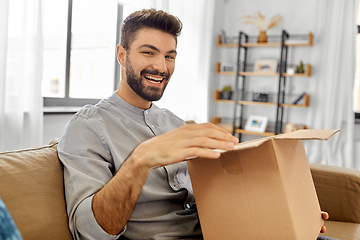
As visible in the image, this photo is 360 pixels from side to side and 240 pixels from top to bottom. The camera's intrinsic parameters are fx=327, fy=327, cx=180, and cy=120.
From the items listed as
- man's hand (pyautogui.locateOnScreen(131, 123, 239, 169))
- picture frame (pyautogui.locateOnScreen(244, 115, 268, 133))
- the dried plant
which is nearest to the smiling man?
man's hand (pyautogui.locateOnScreen(131, 123, 239, 169))

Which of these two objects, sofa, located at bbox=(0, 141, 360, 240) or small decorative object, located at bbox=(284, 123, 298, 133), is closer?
sofa, located at bbox=(0, 141, 360, 240)

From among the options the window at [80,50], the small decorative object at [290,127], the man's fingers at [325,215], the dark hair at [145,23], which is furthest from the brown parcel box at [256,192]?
the small decorative object at [290,127]

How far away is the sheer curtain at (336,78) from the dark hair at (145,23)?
2.82 metres

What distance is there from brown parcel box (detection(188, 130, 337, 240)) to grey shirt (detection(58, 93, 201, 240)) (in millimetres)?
220

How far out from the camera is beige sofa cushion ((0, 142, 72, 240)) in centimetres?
78

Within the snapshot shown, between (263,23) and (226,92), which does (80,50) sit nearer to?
(226,92)

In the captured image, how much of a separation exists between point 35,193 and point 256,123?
3.17 metres

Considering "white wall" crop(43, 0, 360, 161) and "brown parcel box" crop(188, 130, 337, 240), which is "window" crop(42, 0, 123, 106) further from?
"brown parcel box" crop(188, 130, 337, 240)

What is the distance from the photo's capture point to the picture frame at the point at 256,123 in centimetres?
368

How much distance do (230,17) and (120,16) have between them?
1708 millimetres

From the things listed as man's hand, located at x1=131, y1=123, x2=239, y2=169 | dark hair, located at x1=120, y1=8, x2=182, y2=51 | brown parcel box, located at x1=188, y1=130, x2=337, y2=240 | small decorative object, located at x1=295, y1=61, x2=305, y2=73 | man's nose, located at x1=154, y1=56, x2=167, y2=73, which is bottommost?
brown parcel box, located at x1=188, y1=130, x2=337, y2=240

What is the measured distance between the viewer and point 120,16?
2857 millimetres

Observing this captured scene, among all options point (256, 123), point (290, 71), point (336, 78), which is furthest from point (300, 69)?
point (256, 123)

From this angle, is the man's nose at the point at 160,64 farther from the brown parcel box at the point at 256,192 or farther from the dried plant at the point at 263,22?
the dried plant at the point at 263,22
